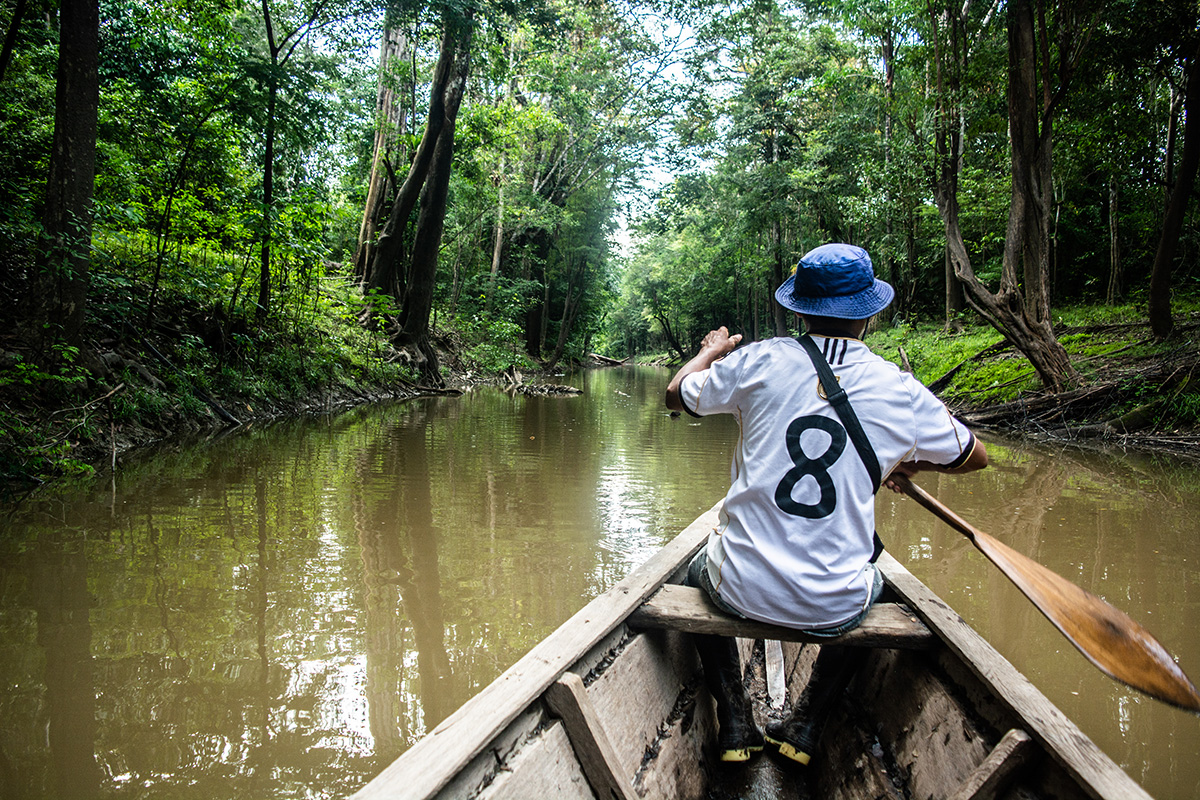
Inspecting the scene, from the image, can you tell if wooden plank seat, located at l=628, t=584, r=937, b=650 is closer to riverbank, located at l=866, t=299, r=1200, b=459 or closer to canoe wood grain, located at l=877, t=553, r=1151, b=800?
Result: canoe wood grain, located at l=877, t=553, r=1151, b=800

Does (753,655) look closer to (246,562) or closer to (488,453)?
(246,562)

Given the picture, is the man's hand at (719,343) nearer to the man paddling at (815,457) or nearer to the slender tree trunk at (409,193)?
the man paddling at (815,457)

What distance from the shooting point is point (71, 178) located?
542 cm

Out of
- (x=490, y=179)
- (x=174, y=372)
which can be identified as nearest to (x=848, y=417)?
(x=174, y=372)

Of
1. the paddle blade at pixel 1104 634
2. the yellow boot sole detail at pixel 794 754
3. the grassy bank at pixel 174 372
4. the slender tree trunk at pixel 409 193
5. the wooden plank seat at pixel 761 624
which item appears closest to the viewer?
the paddle blade at pixel 1104 634

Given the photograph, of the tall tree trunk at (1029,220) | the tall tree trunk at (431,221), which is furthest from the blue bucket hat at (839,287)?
the tall tree trunk at (431,221)

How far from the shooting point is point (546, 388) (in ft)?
56.6

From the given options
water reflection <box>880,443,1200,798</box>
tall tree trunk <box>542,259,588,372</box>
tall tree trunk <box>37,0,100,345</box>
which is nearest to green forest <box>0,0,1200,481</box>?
tall tree trunk <box>37,0,100,345</box>

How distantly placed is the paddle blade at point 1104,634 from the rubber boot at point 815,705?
0.59m

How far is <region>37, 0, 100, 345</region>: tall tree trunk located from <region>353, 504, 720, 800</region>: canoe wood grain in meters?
5.58

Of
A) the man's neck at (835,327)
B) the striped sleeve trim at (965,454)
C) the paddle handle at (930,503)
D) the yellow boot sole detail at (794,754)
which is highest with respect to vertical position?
the man's neck at (835,327)

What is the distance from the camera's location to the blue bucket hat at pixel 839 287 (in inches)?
76.7

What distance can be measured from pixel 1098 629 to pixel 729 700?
1.15m

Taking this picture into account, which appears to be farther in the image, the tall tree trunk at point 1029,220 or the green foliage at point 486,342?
the green foliage at point 486,342
